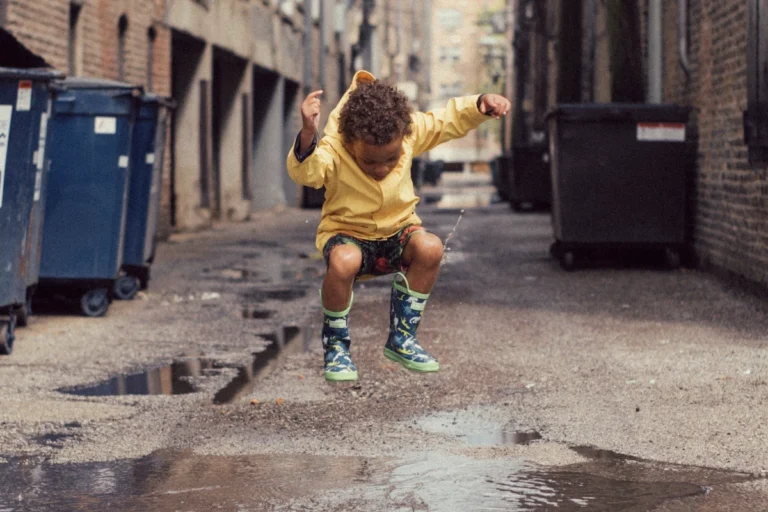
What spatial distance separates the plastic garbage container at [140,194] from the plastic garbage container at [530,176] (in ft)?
59.4

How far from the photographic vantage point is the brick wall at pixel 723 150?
447 inches

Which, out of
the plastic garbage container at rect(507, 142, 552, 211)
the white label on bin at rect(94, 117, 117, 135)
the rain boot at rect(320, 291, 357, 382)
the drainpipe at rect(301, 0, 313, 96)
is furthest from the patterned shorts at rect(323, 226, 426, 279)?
the drainpipe at rect(301, 0, 313, 96)

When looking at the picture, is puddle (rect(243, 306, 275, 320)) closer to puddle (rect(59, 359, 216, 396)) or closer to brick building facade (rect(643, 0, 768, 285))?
puddle (rect(59, 359, 216, 396))

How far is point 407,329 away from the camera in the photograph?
589 cm

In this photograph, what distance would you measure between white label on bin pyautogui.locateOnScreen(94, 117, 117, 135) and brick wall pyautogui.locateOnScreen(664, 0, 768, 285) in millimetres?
5032

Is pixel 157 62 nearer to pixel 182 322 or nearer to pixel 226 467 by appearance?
pixel 182 322

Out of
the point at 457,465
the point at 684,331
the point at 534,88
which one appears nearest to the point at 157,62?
the point at 684,331

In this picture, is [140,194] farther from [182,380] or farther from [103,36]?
[103,36]

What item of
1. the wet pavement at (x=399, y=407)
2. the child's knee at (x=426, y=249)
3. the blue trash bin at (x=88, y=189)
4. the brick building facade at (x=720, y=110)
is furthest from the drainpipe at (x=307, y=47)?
the child's knee at (x=426, y=249)

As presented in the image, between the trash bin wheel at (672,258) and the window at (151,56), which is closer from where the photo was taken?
the trash bin wheel at (672,258)

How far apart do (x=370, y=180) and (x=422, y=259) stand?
438 mm

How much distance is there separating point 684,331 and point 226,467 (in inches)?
185

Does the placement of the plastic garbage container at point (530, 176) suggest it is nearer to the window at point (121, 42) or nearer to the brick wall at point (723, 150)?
the window at point (121, 42)

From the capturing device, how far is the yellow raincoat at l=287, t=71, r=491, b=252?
5527mm
